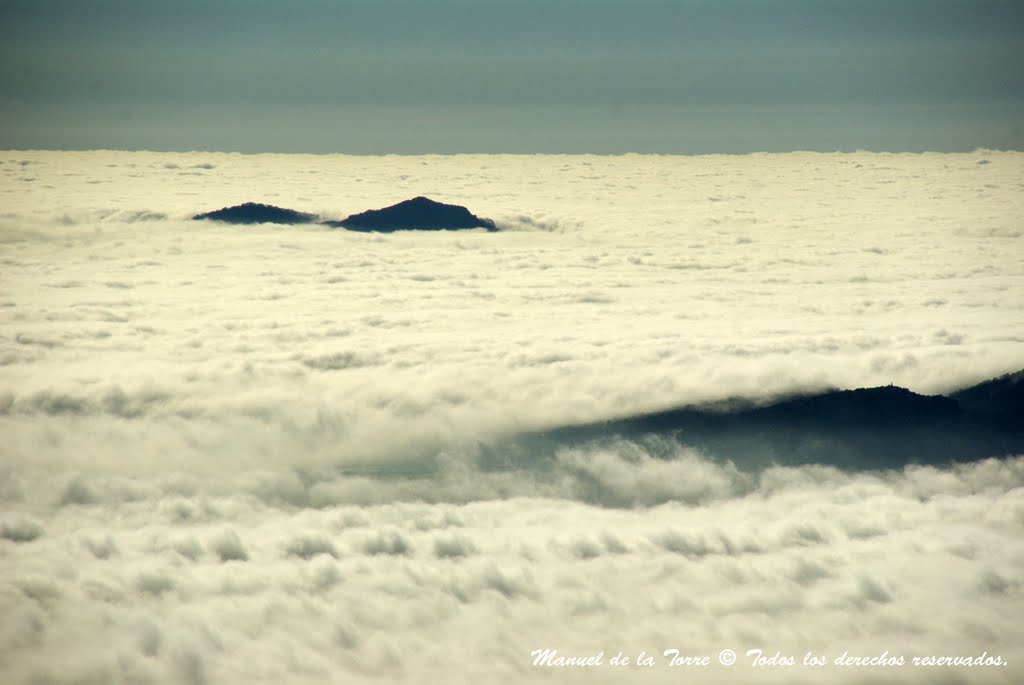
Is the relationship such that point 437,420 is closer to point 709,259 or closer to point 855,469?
point 855,469

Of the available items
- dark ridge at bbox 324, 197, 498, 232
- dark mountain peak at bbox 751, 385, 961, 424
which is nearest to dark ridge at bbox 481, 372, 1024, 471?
dark mountain peak at bbox 751, 385, 961, 424

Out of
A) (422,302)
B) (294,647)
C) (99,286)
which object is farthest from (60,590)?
(99,286)

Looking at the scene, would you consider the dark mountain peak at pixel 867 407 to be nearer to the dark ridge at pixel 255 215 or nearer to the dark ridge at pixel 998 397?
the dark ridge at pixel 998 397

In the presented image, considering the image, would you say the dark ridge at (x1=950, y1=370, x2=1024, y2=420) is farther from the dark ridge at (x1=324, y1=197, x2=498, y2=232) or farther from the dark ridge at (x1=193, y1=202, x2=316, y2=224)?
the dark ridge at (x1=193, y1=202, x2=316, y2=224)

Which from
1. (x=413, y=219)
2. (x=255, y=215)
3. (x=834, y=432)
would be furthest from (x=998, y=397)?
(x=255, y=215)

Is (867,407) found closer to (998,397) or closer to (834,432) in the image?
(834,432)
